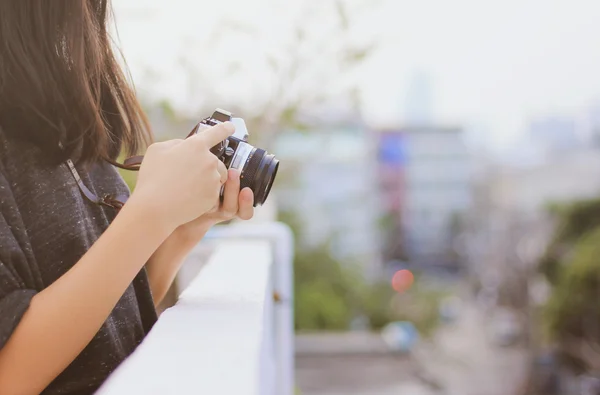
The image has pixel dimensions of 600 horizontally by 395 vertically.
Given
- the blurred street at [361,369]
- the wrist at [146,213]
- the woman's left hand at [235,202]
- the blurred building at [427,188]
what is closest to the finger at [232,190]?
the woman's left hand at [235,202]

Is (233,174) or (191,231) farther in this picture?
(191,231)

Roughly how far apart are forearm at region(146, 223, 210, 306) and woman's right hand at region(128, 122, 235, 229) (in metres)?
0.21

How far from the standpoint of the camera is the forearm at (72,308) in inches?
22.0

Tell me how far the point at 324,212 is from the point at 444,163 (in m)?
21.0

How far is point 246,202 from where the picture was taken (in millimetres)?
724

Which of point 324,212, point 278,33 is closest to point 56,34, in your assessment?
point 278,33

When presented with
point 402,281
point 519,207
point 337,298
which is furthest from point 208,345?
point 519,207

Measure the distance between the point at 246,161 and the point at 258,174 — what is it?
2 cm

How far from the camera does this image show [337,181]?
1809 cm

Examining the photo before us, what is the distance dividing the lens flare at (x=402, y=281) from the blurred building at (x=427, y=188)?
17180 millimetres

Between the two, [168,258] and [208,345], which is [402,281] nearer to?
[168,258]

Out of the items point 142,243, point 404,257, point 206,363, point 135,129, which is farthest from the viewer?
point 404,257

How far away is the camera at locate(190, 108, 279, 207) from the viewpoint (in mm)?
722

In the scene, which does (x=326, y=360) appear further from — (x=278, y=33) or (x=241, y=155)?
(x=241, y=155)
